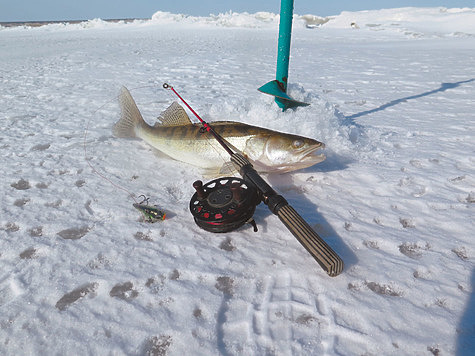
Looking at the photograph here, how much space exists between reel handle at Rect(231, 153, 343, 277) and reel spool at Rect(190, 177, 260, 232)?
0.50 feet

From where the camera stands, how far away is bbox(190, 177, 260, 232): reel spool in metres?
2.67

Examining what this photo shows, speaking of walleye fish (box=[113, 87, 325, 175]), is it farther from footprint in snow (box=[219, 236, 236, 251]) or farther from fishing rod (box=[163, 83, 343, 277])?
footprint in snow (box=[219, 236, 236, 251])

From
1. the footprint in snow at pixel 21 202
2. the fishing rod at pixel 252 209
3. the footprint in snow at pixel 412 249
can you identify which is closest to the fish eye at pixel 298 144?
the fishing rod at pixel 252 209

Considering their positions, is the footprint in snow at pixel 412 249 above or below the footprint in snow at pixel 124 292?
above

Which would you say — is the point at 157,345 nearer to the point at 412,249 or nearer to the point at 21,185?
the point at 412,249

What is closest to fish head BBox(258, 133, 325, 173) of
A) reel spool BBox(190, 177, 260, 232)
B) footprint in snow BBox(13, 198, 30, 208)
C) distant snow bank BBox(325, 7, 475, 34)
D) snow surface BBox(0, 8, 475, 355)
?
snow surface BBox(0, 8, 475, 355)

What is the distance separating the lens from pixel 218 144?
387 centimetres

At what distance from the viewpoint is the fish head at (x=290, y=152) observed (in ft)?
11.3

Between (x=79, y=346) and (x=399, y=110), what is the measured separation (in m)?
6.95

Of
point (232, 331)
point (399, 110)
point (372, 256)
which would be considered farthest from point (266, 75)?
point (232, 331)

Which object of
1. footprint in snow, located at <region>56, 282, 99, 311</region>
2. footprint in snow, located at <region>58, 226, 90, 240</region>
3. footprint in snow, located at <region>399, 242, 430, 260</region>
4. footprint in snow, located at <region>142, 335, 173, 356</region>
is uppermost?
footprint in snow, located at <region>399, 242, 430, 260</region>

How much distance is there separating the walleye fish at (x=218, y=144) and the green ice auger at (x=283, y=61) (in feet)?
3.93

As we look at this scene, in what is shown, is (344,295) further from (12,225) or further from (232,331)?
(12,225)

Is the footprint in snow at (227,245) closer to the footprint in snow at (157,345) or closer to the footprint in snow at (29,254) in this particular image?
the footprint in snow at (157,345)
